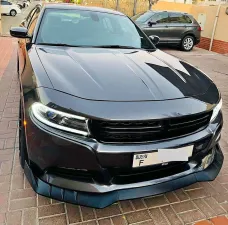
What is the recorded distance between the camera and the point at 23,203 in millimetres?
1973

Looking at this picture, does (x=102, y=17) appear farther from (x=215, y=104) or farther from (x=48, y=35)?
(x=215, y=104)

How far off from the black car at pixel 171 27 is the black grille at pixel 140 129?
8582 mm

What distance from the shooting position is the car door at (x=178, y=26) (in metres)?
10.2

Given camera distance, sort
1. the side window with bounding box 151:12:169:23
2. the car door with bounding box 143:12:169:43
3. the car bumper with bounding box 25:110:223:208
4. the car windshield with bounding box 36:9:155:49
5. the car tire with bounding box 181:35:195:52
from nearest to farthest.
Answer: the car bumper with bounding box 25:110:223:208 → the car windshield with bounding box 36:9:155:49 → the car door with bounding box 143:12:169:43 → the side window with bounding box 151:12:169:23 → the car tire with bounding box 181:35:195:52

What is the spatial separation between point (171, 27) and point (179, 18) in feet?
2.30

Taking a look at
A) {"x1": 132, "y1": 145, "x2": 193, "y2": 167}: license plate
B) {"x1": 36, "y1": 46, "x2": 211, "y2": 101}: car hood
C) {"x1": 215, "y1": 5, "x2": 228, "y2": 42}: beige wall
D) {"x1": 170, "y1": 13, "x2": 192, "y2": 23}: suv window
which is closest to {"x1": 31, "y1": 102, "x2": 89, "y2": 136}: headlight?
{"x1": 36, "y1": 46, "x2": 211, "y2": 101}: car hood

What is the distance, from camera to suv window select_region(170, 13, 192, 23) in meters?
10.3

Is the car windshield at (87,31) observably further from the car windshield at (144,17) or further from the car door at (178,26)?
the car door at (178,26)

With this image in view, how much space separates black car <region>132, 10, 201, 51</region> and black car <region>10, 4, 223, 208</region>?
26.8ft

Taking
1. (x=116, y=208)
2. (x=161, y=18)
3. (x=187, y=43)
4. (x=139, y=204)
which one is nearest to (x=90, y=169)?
(x=116, y=208)

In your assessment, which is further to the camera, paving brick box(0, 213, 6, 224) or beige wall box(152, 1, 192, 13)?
beige wall box(152, 1, 192, 13)

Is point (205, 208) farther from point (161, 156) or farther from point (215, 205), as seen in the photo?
point (161, 156)

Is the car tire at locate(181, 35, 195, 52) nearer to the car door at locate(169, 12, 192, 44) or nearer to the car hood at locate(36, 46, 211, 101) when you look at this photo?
the car door at locate(169, 12, 192, 44)

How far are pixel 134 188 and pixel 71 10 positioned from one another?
2.35 metres
